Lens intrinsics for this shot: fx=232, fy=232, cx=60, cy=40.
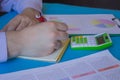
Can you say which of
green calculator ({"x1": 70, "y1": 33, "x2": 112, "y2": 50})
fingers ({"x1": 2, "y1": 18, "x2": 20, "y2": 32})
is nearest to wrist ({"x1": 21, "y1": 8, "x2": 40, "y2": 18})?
fingers ({"x1": 2, "y1": 18, "x2": 20, "y2": 32})

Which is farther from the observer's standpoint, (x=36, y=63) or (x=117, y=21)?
(x=117, y=21)

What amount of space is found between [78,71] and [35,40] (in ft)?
0.48

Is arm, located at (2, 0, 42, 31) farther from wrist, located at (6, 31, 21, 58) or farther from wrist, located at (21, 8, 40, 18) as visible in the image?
wrist, located at (6, 31, 21, 58)

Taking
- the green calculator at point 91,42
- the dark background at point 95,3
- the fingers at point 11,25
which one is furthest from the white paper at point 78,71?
the dark background at point 95,3

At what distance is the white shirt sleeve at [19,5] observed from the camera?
37.2 inches

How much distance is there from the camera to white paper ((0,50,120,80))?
0.54 meters

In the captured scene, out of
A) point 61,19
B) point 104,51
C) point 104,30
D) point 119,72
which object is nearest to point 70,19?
point 61,19

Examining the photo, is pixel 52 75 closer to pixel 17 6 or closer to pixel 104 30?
pixel 104 30

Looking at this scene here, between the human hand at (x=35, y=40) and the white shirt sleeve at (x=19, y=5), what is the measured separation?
32 cm

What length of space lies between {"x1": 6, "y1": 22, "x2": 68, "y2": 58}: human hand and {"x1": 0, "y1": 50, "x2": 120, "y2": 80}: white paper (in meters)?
0.07

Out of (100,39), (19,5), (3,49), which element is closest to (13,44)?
(3,49)

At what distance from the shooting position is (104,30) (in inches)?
30.7

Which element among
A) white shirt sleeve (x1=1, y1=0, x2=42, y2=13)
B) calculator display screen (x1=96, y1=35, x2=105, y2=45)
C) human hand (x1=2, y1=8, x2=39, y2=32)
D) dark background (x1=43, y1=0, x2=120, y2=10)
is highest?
calculator display screen (x1=96, y1=35, x2=105, y2=45)

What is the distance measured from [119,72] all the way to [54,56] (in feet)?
0.58
